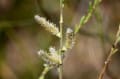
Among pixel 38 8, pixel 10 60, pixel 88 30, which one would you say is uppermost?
pixel 38 8

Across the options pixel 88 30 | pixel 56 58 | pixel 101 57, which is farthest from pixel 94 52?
pixel 56 58

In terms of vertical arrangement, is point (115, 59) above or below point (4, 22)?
below

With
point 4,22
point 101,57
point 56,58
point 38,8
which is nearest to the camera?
point 56,58

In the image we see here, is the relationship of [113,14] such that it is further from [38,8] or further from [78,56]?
[38,8]

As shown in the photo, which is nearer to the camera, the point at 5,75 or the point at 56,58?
the point at 56,58

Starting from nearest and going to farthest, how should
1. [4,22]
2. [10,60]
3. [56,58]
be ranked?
[56,58] < [4,22] < [10,60]

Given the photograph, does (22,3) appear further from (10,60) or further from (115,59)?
(115,59)
